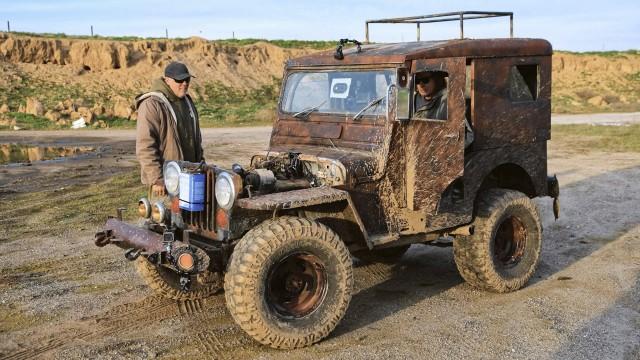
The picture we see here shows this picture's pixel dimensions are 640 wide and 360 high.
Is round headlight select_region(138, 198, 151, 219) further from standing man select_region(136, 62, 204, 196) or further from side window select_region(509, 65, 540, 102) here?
side window select_region(509, 65, 540, 102)

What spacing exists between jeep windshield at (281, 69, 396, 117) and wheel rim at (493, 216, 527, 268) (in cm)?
189

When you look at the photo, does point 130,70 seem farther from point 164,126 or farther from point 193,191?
point 193,191

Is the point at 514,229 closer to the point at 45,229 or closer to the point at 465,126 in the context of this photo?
the point at 465,126

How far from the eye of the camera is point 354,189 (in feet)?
17.7

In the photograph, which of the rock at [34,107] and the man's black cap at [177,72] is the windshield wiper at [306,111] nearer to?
the man's black cap at [177,72]

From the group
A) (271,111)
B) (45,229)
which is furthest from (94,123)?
(45,229)

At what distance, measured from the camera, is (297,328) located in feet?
16.2

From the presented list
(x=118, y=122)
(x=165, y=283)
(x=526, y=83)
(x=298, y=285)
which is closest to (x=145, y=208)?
(x=165, y=283)

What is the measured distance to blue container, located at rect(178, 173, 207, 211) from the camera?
5027 millimetres

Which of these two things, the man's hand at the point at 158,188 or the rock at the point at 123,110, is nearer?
the man's hand at the point at 158,188

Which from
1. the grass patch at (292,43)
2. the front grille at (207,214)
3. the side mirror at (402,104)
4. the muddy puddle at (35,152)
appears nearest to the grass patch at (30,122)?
the muddy puddle at (35,152)

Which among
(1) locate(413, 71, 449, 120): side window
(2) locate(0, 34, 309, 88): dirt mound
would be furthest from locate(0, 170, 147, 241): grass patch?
(2) locate(0, 34, 309, 88): dirt mound

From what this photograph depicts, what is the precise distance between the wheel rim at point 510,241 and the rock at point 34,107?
2695 centimetres

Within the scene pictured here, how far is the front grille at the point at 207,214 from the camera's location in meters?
5.08
